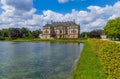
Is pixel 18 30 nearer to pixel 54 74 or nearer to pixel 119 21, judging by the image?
pixel 119 21

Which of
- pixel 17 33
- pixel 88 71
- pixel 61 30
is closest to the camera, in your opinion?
pixel 88 71

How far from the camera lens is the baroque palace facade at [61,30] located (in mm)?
135750

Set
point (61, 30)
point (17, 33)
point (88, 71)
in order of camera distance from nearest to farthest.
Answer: point (88, 71) < point (17, 33) < point (61, 30)

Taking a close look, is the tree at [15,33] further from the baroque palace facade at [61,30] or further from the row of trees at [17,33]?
the baroque palace facade at [61,30]

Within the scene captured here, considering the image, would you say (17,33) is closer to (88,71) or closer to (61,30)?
(61,30)

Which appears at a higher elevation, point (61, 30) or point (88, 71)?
point (61, 30)

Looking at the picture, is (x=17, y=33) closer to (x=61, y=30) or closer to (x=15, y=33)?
(x=15, y=33)

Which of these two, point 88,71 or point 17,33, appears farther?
point 17,33

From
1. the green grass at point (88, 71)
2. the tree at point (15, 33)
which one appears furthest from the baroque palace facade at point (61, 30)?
the green grass at point (88, 71)

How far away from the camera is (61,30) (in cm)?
13962

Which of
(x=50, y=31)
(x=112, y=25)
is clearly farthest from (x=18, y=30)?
(x=112, y=25)

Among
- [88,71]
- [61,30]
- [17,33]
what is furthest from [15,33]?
[88,71]

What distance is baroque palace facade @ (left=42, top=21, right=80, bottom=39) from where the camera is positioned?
445 feet

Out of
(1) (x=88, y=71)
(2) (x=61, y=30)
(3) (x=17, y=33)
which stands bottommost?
(1) (x=88, y=71)
